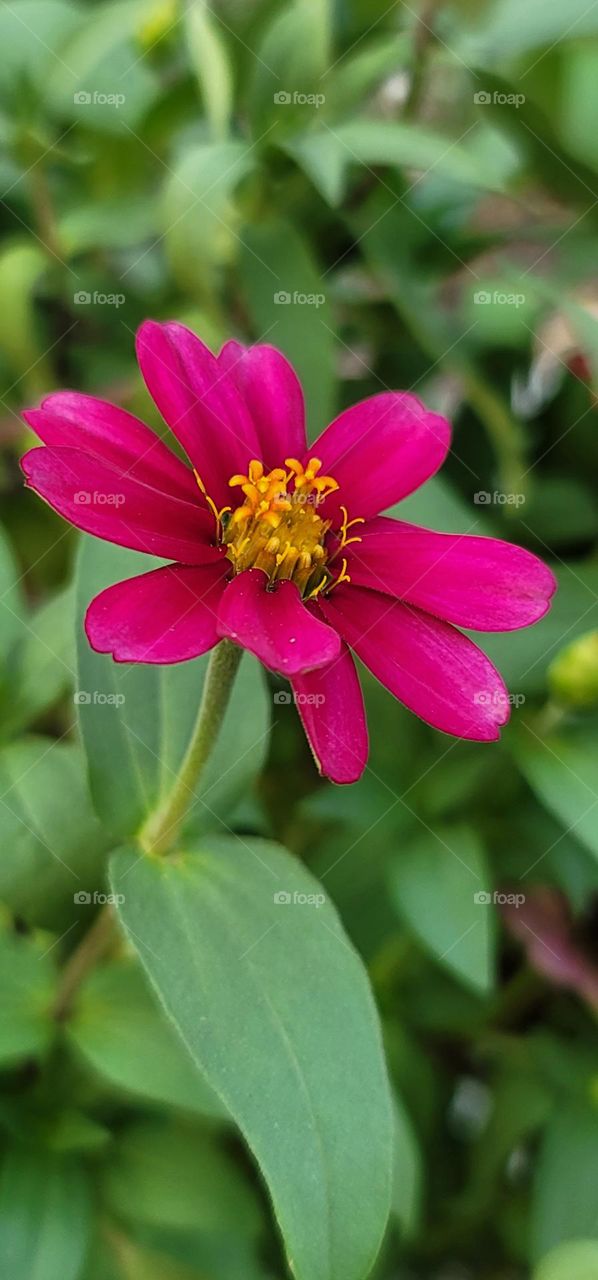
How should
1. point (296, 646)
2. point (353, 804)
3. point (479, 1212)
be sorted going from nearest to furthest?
point (296, 646) → point (353, 804) → point (479, 1212)

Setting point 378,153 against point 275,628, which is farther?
point 378,153

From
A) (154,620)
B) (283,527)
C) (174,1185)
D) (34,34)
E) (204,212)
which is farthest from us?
(34,34)

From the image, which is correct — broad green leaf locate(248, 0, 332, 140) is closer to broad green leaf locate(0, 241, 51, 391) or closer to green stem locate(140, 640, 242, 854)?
broad green leaf locate(0, 241, 51, 391)

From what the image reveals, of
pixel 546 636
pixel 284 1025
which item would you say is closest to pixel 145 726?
pixel 284 1025

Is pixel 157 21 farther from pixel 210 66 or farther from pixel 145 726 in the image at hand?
pixel 145 726

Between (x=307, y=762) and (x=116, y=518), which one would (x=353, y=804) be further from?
(x=116, y=518)

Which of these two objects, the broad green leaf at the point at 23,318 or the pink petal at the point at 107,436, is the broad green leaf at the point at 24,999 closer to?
the pink petal at the point at 107,436

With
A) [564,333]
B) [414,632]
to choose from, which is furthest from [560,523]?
[414,632]

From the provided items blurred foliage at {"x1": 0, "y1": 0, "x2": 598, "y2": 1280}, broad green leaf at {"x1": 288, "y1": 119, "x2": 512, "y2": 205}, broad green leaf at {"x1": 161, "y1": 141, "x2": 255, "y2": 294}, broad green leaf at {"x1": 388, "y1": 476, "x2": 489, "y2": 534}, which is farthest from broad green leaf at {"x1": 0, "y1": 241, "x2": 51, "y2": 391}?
broad green leaf at {"x1": 388, "y1": 476, "x2": 489, "y2": 534}
